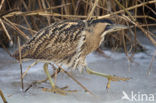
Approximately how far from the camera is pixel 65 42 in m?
2.41

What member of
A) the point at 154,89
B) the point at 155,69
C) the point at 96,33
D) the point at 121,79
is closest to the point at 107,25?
the point at 96,33

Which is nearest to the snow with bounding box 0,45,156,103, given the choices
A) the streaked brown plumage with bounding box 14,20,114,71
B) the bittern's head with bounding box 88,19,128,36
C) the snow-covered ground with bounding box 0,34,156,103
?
the snow-covered ground with bounding box 0,34,156,103

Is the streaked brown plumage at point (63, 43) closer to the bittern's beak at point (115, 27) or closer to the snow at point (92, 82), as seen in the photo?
the bittern's beak at point (115, 27)

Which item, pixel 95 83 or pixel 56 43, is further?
pixel 95 83

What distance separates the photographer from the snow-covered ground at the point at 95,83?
7.27 ft

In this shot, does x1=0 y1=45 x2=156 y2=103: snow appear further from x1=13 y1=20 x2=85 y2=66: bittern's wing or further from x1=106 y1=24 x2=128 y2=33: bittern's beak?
x1=106 y1=24 x2=128 y2=33: bittern's beak

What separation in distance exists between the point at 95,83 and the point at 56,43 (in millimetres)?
480

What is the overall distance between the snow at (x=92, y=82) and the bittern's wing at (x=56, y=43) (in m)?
0.27

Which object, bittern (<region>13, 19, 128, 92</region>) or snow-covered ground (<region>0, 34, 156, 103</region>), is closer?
snow-covered ground (<region>0, 34, 156, 103</region>)

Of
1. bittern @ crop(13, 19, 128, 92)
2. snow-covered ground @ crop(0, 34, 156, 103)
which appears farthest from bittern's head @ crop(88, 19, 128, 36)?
snow-covered ground @ crop(0, 34, 156, 103)

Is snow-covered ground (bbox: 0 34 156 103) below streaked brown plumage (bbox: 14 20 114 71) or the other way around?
below

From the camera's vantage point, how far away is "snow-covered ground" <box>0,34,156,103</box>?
2215 millimetres

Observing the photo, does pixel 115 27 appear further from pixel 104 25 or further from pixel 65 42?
pixel 65 42

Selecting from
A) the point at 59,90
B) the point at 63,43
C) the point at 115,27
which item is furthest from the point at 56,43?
Answer: the point at 115,27
